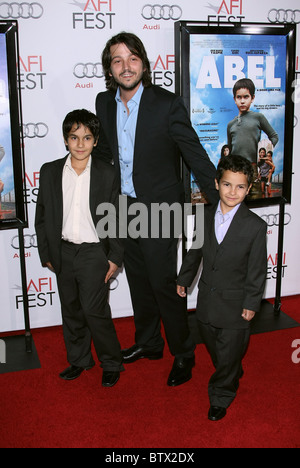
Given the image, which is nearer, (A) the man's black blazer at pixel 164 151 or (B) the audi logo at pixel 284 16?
(A) the man's black blazer at pixel 164 151

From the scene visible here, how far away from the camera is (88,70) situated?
3.47 metres

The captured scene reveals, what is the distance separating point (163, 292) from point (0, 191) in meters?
1.22

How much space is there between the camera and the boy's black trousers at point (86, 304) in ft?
9.32

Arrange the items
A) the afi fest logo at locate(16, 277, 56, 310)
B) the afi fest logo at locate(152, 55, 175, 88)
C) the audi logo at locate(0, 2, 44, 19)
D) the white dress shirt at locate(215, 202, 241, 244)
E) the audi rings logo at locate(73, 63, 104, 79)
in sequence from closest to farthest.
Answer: the white dress shirt at locate(215, 202, 241, 244)
the audi logo at locate(0, 2, 44, 19)
the audi rings logo at locate(73, 63, 104, 79)
the afi fest logo at locate(152, 55, 175, 88)
the afi fest logo at locate(16, 277, 56, 310)

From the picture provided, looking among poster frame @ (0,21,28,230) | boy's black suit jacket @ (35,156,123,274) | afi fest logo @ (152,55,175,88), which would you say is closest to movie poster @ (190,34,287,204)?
afi fest logo @ (152,55,175,88)

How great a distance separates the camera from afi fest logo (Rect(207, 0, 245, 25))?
3.65m

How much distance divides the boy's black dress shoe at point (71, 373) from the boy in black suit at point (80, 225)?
20 cm

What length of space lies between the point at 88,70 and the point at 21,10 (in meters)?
0.54

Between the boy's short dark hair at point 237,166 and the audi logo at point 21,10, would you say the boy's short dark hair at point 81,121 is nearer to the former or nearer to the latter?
the boy's short dark hair at point 237,166

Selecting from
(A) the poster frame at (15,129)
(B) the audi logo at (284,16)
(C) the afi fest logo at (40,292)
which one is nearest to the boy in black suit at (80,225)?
(A) the poster frame at (15,129)

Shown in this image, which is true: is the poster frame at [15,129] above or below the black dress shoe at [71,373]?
above

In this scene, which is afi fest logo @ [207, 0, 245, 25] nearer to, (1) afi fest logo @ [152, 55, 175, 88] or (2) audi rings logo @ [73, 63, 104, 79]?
(1) afi fest logo @ [152, 55, 175, 88]

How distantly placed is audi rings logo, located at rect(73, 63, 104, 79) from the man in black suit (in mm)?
517
